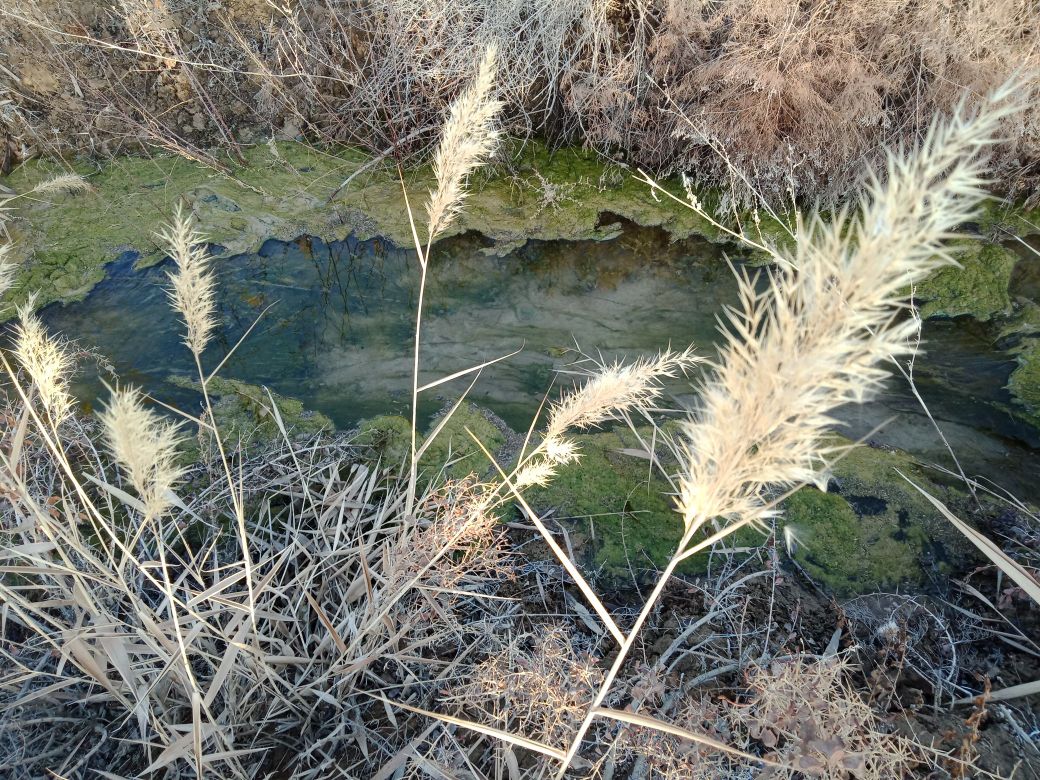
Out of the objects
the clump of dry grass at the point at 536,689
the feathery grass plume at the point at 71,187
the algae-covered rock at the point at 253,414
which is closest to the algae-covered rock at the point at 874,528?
the clump of dry grass at the point at 536,689

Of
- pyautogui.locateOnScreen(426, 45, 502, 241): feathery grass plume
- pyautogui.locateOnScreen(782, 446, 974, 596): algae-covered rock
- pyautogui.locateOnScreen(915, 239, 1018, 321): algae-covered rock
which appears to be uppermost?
pyautogui.locateOnScreen(426, 45, 502, 241): feathery grass plume

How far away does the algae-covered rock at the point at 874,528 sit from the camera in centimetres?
196

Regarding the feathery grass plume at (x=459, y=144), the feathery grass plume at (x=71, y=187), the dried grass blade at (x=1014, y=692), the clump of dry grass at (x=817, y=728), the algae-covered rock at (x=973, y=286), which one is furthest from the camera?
the algae-covered rock at (x=973, y=286)

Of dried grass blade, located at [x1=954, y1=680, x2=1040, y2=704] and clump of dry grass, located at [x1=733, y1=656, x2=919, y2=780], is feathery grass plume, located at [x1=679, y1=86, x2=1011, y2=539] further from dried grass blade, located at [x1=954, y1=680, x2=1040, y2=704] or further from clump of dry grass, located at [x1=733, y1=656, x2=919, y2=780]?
dried grass blade, located at [x1=954, y1=680, x2=1040, y2=704]

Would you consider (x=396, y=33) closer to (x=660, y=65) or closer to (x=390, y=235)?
(x=390, y=235)

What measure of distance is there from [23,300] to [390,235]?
1.43 meters

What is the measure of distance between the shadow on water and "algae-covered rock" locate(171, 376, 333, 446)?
0.16 feet

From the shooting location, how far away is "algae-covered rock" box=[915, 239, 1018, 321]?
2803 mm

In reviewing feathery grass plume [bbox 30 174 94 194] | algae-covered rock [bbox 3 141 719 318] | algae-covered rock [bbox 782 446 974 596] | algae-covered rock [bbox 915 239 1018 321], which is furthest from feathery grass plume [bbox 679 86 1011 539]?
feathery grass plume [bbox 30 174 94 194]

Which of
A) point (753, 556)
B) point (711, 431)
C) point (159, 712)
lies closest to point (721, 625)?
point (753, 556)

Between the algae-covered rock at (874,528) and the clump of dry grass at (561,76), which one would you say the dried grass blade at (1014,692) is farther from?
the clump of dry grass at (561,76)

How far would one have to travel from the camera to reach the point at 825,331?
2.44ft

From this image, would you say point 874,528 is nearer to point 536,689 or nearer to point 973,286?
point 536,689

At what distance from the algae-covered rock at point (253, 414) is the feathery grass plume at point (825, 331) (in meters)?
1.62
